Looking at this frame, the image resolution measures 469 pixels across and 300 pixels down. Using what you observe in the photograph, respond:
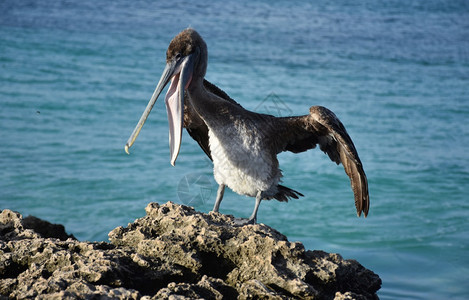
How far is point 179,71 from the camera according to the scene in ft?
15.7

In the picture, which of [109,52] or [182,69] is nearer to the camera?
[182,69]

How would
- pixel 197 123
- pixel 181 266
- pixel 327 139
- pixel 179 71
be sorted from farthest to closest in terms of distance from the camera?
pixel 197 123
pixel 327 139
pixel 179 71
pixel 181 266

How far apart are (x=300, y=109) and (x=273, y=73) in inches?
114

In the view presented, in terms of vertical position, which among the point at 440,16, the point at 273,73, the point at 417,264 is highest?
the point at 440,16

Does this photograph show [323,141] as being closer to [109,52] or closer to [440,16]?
[109,52]

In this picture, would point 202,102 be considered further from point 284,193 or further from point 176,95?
point 284,193

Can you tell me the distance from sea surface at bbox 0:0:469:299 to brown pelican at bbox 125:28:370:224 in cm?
205

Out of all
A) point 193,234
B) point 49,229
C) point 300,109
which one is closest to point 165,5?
point 300,109

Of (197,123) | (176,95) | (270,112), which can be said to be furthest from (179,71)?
(270,112)

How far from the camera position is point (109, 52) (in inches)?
633

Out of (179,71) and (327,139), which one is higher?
(179,71)

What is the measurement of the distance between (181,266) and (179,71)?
1.72 metres

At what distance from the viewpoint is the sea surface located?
8.67 meters

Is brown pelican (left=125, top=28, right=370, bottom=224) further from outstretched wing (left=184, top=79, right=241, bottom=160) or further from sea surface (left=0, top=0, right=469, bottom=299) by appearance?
sea surface (left=0, top=0, right=469, bottom=299)
